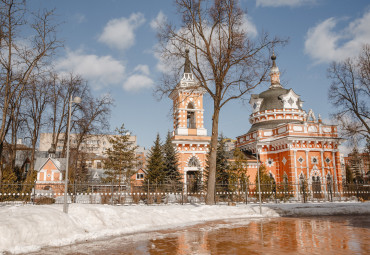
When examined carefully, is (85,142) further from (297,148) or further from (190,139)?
(297,148)

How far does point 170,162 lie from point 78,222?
2046cm

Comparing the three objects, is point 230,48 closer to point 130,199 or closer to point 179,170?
point 130,199

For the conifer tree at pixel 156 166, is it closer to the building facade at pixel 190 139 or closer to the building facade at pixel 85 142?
the building facade at pixel 190 139

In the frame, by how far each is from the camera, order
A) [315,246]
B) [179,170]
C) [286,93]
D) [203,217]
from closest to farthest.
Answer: [315,246], [203,217], [179,170], [286,93]

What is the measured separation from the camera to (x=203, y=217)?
42.8ft

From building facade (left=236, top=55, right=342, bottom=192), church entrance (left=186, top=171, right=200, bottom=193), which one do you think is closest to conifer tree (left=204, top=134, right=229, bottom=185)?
church entrance (left=186, top=171, right=200, bottom=193)

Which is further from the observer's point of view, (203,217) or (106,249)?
(203,217)

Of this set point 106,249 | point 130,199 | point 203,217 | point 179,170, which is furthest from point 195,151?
point 106,249

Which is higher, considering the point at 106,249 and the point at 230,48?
the point at 230,48

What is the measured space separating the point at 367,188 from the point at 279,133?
1238 centimetres

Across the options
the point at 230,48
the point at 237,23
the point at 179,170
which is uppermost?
the point at 237,23

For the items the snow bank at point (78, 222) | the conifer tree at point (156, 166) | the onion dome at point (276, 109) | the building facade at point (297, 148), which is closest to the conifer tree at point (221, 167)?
the conifer tree at point (156, 166)

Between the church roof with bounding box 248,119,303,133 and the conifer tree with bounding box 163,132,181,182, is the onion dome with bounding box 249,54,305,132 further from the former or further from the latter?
the conifer tree with bounding box 163,132,181,182

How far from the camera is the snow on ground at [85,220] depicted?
719 centimetres
